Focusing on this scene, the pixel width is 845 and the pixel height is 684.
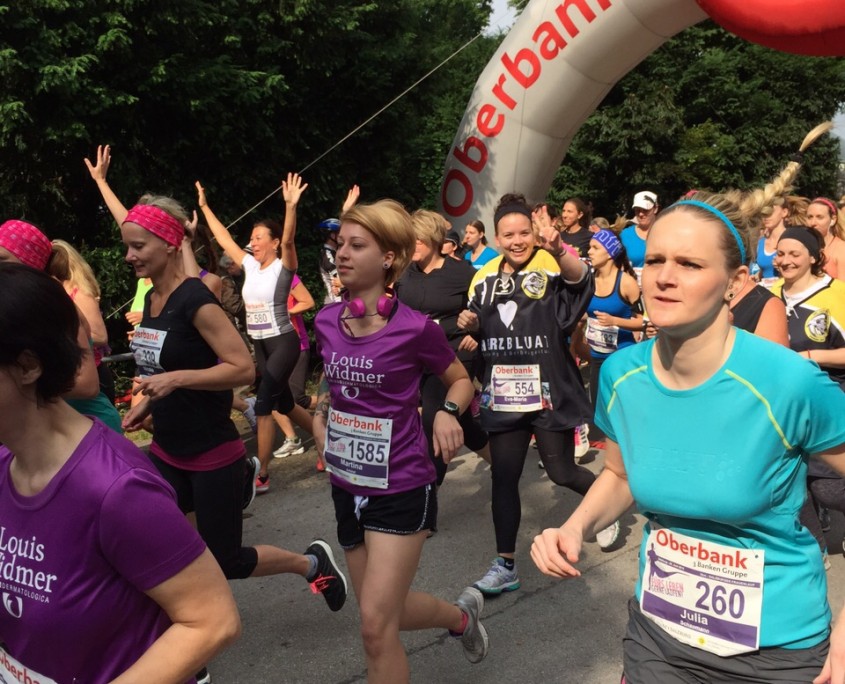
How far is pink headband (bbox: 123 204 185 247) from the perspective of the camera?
3.55m

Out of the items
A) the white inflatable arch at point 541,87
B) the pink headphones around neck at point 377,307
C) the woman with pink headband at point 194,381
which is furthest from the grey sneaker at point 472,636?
the white inflatable arch at point 541,87

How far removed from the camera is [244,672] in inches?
145

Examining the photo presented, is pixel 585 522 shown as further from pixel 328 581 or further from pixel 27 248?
pixel 27 248

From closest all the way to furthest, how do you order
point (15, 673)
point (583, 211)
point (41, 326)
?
point (41, 326) → point (15, 673) → point (583, 211)

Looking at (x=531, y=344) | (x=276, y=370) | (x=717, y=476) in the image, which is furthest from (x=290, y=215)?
(x=717, y=476)

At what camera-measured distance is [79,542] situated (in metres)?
1.55

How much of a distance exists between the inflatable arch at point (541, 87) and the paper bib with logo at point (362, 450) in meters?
6.58

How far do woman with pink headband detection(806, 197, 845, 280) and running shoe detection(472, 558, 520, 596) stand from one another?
294cm

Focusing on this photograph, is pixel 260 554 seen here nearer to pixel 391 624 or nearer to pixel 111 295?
pixel 391 624

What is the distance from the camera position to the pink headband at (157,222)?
355 cm

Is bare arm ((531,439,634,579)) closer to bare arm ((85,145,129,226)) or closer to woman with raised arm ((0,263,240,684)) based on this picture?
woman with raised arm ((0,263,240,684))

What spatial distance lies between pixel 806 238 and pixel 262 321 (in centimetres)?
372

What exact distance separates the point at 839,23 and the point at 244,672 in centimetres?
550

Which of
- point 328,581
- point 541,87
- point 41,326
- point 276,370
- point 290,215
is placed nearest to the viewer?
point 41,326
